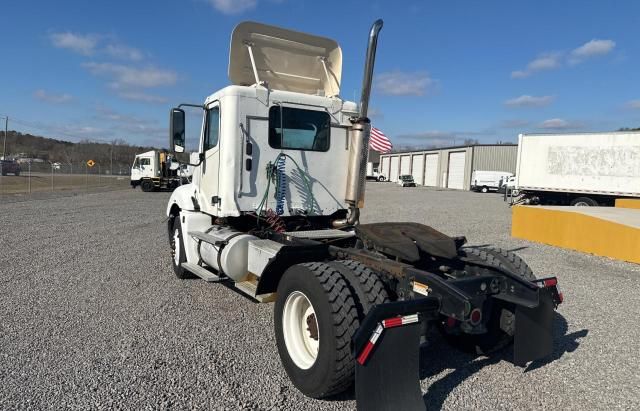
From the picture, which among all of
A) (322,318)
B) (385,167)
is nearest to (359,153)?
(322,318)

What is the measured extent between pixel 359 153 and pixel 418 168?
64662mm

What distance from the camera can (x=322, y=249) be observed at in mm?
4430

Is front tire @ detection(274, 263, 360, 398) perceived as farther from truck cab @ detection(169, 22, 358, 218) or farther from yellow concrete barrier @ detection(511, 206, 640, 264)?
yellow concrete barrier @ detection(511, 206, 640, 264)

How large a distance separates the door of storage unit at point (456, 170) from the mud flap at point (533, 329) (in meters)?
56.2

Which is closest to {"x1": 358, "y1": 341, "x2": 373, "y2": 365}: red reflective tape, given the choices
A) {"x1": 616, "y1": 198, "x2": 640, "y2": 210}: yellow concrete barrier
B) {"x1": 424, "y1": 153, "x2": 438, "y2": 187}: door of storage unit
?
{"x1": 616, "y1": 198, "x2": 640, "y2": 210}: yellow concrete barrier

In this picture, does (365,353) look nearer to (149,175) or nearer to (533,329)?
(533,329)

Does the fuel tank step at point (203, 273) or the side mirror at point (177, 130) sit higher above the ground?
the side mirror at point (177, 130)

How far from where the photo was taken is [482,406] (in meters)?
3.44

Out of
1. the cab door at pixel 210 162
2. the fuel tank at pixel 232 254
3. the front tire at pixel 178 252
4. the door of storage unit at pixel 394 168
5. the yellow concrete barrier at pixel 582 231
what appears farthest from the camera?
the door of storage unit at pixel 394 168

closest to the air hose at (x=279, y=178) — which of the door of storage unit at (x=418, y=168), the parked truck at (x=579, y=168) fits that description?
the parked truck at (x=579, y=168)

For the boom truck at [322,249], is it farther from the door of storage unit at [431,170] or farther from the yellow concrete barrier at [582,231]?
the door of storage unit at [431,170]

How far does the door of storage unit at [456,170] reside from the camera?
58.1 metres

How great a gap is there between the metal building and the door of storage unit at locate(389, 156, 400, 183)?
569 millimetres

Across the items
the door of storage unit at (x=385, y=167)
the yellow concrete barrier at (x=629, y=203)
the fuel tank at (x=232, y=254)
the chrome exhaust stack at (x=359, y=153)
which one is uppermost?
the door of storage unit at (x=385, y=167)
